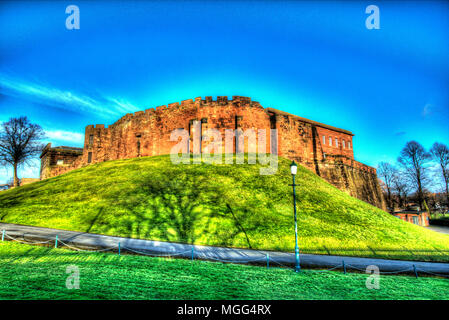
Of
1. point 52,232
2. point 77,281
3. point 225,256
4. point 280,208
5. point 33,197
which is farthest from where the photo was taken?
point 33,197

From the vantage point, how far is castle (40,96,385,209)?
31.1 metres

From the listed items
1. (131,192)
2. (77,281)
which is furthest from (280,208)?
(77,281)

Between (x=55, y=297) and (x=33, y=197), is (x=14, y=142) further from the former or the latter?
(x=55, y=297)

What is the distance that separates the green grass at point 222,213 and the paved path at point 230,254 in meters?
1.19

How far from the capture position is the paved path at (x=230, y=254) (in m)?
11.1

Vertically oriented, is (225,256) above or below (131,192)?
below

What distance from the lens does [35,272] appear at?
807 cm

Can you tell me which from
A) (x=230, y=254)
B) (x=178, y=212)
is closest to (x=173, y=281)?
(x=230, y=254)

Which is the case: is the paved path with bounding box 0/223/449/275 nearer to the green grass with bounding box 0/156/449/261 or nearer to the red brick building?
the green grass with bounding box 0/156/449/261

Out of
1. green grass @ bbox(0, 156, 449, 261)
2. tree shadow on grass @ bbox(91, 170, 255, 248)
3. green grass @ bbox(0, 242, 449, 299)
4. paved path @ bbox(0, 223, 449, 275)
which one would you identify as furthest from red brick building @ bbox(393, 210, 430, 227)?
green grass @ bbox(0, 242, 449, 299)

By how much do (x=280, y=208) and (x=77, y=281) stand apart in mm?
14286

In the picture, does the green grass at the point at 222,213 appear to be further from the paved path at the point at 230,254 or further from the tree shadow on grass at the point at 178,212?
the paved path at the point at 230,254

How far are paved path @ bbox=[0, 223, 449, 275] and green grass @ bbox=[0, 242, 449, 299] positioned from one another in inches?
38.8

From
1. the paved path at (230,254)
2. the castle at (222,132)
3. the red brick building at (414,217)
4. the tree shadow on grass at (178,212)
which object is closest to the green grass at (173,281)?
the paved path at (230,254)
